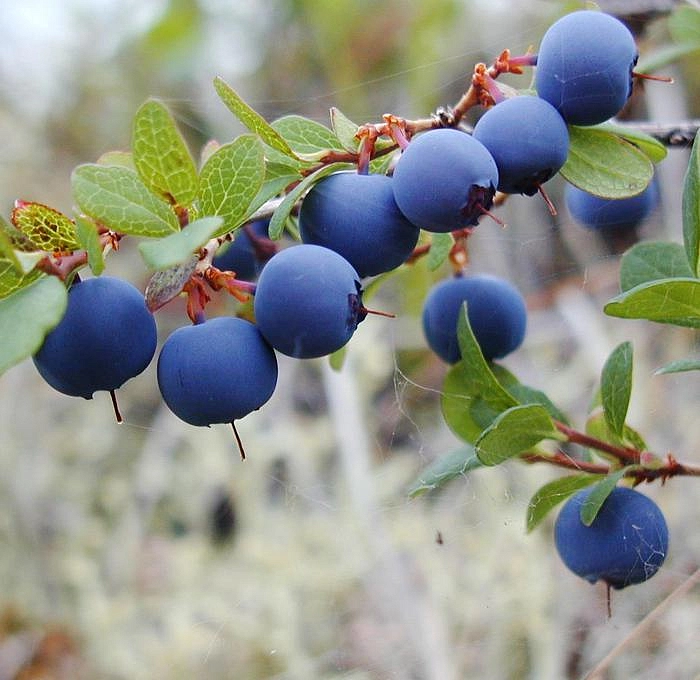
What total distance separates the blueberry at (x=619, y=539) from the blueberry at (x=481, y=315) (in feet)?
0.51

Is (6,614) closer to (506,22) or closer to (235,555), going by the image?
(235,555)

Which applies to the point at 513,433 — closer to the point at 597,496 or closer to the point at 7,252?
the point at 597,496

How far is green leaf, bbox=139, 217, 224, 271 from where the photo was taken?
15.6 inches

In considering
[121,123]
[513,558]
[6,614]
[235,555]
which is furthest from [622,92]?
[121,123]

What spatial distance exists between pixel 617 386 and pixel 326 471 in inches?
Answer: 86.3

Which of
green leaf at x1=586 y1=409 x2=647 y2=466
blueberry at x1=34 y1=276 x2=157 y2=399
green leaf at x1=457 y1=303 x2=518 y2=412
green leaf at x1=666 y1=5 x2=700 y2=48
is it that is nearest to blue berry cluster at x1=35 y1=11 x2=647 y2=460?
blueberry at x1=34 y1=276 x2=157 y2=399

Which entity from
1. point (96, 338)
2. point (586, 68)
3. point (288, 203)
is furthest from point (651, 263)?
point (96, 338)

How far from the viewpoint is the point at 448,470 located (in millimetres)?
642

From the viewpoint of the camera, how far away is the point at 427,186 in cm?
47

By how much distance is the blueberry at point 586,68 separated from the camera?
509mm

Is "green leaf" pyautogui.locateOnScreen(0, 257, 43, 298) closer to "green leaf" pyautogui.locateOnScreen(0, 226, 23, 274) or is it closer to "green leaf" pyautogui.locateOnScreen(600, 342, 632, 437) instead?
"green leaf" pyautogui.locateOnScreen(0, 226, 23, 274)

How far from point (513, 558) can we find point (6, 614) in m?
1.68

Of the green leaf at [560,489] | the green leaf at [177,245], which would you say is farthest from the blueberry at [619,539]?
the green leaf at [177,245]

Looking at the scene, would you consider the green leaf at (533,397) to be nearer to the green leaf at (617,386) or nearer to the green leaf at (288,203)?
the green leaf at (617,386)
